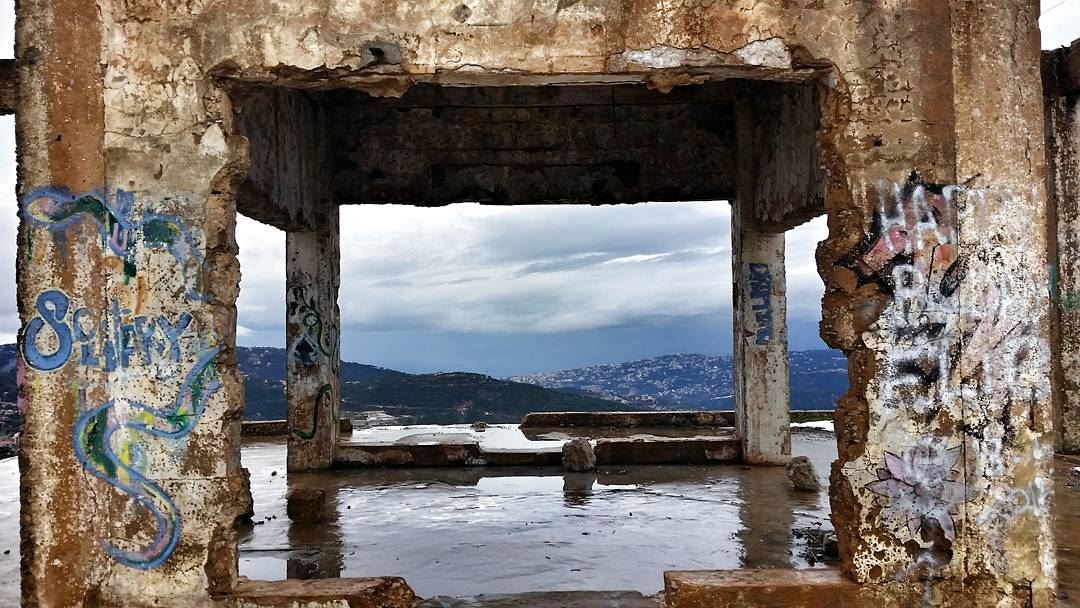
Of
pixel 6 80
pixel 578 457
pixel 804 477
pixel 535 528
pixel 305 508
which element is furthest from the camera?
pixel 578 457

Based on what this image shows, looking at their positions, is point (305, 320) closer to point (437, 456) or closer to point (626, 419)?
point (437, 456)

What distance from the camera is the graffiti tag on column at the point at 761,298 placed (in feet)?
32.6

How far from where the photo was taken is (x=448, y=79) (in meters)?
4.40

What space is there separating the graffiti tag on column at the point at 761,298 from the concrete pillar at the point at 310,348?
517cm

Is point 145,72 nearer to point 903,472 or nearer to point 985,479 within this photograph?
point 903,472

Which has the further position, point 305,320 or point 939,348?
point 305,320

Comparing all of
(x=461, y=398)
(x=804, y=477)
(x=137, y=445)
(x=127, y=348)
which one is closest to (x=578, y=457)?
(x=804, y=477)

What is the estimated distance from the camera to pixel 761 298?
9945mm

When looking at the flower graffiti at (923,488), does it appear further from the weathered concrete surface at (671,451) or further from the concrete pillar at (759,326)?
the weathered concrete surface at (671,451)

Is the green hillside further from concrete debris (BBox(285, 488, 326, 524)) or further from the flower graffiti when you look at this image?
the flower graffiti

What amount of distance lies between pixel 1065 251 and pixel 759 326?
406 centimetres

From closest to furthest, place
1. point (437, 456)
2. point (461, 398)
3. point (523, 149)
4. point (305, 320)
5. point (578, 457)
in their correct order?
1. point (578, 457)
2. point (305, 320)
3. point (437, 456)
4. point (523, 149)
5. point (461, 398)

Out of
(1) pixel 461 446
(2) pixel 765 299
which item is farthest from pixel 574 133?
(1) pixel 461 446

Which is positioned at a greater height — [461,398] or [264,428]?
[264,428]
